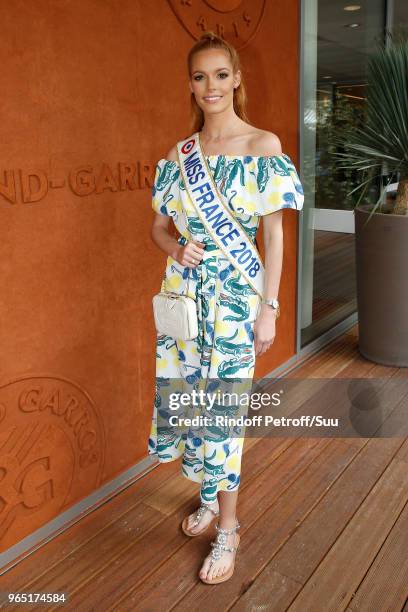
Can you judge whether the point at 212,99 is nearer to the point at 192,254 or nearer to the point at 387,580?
the point at 192,254

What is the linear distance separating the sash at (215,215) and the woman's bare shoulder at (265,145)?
15 cm

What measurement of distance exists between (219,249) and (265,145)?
13.0 inches

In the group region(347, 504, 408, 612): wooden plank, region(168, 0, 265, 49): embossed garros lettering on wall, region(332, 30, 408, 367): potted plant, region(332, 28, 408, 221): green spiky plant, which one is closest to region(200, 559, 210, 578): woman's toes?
region(347, 504, 408, 612): wooden plank

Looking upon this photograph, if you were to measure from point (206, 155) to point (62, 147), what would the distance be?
48 cm

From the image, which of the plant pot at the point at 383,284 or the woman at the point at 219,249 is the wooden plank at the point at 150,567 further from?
the plant pot at the point at 383,284

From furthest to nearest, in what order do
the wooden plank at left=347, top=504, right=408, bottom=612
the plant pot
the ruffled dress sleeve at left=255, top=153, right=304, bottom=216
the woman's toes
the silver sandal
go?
the plant pot
the silver sandal
the woman's toes
the wooden plank at left=347, top=504, right=408, bottom=612
the ruffled dress sleeve at left=255, top=153, right=304, bottom=216

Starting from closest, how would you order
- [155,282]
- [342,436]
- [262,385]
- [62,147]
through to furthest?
[62,147]
[155,282]
[342,436]
[262,385]

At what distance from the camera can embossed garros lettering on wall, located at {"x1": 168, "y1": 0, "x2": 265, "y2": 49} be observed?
2.25 meters

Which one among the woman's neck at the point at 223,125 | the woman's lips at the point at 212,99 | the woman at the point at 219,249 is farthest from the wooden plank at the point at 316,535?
the woman's lips at the point at 212,99

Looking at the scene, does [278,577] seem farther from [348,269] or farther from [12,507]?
[348,269]

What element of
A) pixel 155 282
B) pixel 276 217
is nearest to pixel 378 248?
pixel 155 282

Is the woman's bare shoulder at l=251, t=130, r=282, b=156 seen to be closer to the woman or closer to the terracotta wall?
the woman

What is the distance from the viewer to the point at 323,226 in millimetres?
3789

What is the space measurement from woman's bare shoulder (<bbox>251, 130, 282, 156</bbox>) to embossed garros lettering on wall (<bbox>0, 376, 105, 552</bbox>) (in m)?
1.02
